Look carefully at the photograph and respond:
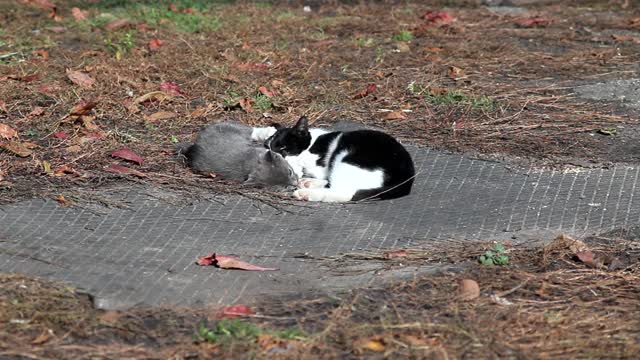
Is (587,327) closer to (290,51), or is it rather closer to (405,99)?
(405,99)

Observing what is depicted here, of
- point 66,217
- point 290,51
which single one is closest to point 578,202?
point 66,217

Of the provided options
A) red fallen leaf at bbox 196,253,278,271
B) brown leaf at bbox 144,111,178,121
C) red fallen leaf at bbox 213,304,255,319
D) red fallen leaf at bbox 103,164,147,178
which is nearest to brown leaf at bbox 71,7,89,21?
brown leaf at bbox 144,111,178,121

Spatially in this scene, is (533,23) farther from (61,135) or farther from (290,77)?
(61,135)

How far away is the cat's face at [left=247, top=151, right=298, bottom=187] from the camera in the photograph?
5586 millimetres

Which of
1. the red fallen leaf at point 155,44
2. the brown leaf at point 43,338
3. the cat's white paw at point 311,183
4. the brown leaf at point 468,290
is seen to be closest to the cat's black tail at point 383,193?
the cat's white paw at point 311,183

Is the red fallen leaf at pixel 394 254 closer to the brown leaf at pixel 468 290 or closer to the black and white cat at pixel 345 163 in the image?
the brown leaf at pixel 468 290

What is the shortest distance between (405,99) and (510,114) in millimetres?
774

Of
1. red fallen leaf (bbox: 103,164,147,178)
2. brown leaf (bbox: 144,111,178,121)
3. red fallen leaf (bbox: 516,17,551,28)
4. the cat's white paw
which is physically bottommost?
red fallen leaf (bbox: 516,17,551,28)

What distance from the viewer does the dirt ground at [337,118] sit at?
381cm

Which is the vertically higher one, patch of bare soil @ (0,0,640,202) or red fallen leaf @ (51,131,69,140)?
red fallen leaf @ (51,131,69,140)

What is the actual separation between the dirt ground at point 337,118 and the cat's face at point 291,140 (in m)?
0.39

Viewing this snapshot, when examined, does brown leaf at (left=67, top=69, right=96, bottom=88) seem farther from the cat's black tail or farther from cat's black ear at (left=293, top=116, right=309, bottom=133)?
the cat's black tail

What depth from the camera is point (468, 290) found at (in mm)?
4223

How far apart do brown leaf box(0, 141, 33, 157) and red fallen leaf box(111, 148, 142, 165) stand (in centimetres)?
50
